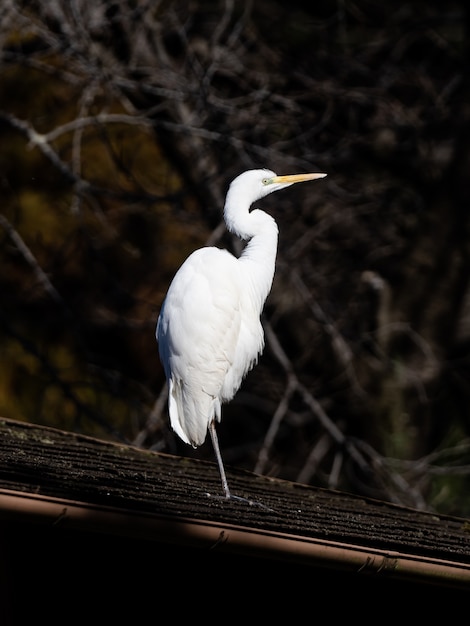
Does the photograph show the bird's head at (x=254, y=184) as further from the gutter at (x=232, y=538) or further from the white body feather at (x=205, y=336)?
the gutter at (x=232, y=538)

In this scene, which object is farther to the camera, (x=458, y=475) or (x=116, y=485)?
(x=458, y=475)

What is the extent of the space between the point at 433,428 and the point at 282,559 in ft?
19.8

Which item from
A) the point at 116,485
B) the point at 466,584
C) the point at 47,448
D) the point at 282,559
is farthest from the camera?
the point at 47,448

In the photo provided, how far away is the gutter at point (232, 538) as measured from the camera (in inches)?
106

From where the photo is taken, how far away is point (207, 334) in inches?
182

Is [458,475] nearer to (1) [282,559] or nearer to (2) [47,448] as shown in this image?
(2) [47,448]

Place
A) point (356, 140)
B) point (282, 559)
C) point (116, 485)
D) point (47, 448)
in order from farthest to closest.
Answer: point (356, 140) < point (47, 448) < point (116, 485) < point (282, 559)

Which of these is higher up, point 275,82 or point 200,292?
point 200,292

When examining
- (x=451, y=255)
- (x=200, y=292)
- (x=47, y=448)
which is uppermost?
(x=200, y=292)

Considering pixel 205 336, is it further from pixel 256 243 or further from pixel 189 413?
pixel 256 243

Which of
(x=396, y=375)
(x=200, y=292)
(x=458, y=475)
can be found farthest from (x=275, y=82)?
(x=200, y=292)

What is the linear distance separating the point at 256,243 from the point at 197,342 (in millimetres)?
601

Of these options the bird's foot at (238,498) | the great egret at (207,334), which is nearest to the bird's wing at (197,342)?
the great egret at (207,334)

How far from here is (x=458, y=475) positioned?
333 inches
